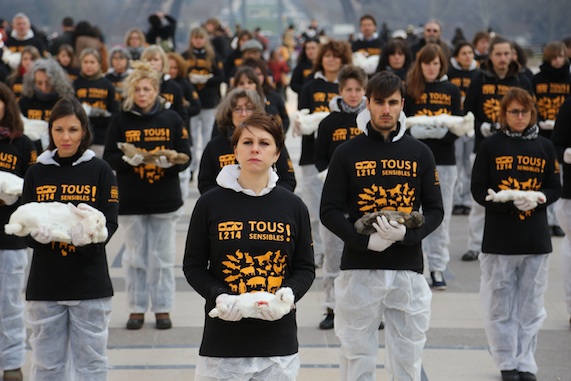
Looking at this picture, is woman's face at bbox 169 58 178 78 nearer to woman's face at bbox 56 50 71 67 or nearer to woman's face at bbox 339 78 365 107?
woman's face at bbox 56 50 71 67

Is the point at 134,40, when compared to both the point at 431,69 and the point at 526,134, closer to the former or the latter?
the point at 431,69

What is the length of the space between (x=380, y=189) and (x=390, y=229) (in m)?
0.32

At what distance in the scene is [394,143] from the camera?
636 cm

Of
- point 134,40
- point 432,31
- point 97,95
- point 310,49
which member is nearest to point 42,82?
point 97,95

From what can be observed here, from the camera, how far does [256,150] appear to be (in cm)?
530

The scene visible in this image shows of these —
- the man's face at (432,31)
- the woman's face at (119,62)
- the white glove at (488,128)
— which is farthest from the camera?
the man's face at (432,31)

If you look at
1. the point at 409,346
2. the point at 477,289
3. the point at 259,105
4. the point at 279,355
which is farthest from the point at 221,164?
the point at 477,289

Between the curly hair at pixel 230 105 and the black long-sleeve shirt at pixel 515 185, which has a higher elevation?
the curly hair at pixel 230 105

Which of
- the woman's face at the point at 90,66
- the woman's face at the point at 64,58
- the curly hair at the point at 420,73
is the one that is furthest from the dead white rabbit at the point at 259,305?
the woman's face at the point at 64,58

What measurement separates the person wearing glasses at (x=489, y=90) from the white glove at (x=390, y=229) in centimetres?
515

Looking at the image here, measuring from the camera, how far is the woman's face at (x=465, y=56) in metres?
13.1

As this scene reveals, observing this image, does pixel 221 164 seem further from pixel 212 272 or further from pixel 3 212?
pixel 212 272

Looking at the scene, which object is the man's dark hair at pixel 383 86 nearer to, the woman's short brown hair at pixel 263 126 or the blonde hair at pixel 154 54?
the woman's short brown hair at pixel 263 126

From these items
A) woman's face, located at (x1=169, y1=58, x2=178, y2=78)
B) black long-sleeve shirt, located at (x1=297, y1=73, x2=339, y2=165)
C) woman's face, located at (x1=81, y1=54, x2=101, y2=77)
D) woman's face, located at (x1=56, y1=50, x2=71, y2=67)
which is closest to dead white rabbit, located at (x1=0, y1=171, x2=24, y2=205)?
black long-sleeve shirt, located at (x1=297, y1=73, x2=339, y2=165)
